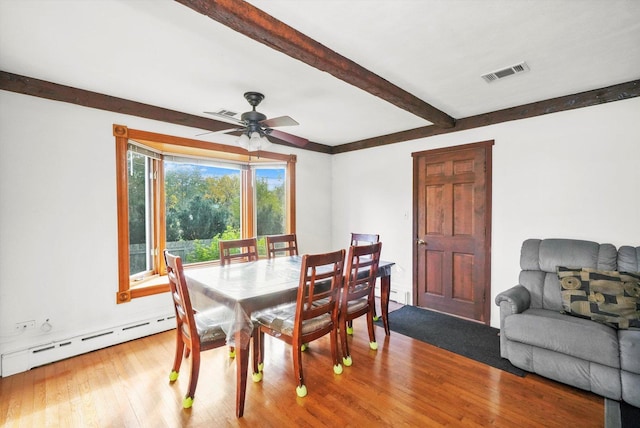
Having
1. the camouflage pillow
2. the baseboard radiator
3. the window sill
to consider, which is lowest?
the baseboard radiator

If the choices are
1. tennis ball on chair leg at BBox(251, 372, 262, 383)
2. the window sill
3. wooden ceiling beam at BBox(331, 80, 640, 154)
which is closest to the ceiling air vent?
wooden ceiling beam at BBox(331, 80, 640, 154)

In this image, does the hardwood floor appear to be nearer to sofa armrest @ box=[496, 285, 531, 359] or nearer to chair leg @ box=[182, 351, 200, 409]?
chair leg @ box=[182, 351, 200, 409]

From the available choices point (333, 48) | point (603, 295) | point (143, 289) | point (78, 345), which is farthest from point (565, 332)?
point (78, 345)

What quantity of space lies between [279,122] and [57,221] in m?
2.17

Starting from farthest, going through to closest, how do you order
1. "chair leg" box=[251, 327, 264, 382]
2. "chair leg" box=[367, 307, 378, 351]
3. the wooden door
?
the wooden door < "chair leg" box=[367, 307, 378, 351] < "chair leg" box=[251, 327, 264, 382]

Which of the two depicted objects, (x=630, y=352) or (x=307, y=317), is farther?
(x=307, y=317)

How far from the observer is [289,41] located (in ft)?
5.91

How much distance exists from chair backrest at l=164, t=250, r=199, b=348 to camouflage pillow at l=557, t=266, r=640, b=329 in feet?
→ 9.69

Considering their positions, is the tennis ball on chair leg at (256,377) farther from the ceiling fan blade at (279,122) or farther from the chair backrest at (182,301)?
the ceiling fan blade at (279,122)

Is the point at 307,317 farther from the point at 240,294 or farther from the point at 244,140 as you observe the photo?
the point at 244,140

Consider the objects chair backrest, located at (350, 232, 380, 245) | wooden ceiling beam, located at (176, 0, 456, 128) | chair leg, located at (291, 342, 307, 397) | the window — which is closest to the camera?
wooden ceiling beam, located at (176, 0, 456, 128)

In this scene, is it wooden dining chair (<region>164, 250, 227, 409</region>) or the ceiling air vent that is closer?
wooden dining chair (<region>164, 250, 227, 409</region>)

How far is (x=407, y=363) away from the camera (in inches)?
102

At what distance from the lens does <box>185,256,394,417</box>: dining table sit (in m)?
1.92
